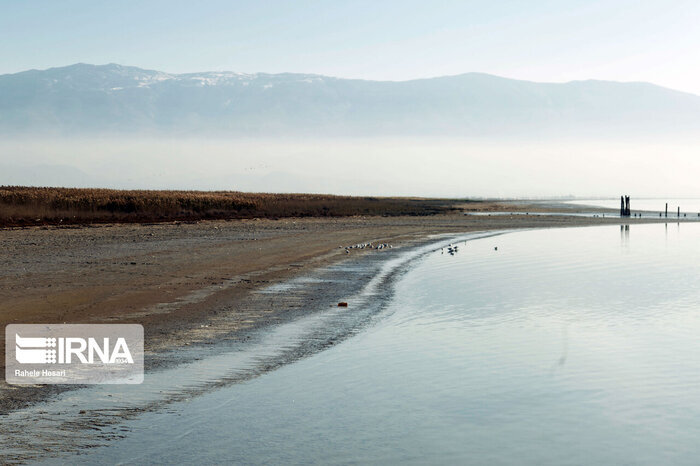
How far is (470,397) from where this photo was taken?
457 inches

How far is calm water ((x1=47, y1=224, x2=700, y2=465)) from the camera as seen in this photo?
9047mm

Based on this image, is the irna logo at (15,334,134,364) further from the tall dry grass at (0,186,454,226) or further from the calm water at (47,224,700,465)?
the tall dry grass at (0,186,454,226)

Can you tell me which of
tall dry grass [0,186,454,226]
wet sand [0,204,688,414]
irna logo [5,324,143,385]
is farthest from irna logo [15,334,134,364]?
tall dry grass [0,186,454,226]

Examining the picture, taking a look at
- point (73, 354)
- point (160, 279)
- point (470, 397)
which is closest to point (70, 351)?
point (73, 354)

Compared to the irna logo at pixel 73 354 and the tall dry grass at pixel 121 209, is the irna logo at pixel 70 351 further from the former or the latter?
the tall dry grass at pixel 121 209

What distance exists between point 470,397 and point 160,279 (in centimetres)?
1467

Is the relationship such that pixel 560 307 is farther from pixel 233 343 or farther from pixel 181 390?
pixel 181 390

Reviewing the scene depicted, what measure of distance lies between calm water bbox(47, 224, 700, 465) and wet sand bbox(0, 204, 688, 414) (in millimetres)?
2455

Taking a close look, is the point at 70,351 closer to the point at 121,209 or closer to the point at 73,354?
the point at 73,354

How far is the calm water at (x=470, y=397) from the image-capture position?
905 centimetres

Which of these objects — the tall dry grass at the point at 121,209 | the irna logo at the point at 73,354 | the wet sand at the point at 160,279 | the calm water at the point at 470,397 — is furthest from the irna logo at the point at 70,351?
the tall dry grass at the point at 121,209

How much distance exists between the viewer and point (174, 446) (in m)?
8.77

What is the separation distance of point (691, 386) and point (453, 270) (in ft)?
61.1

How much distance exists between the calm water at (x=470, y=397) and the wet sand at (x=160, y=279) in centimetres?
245
